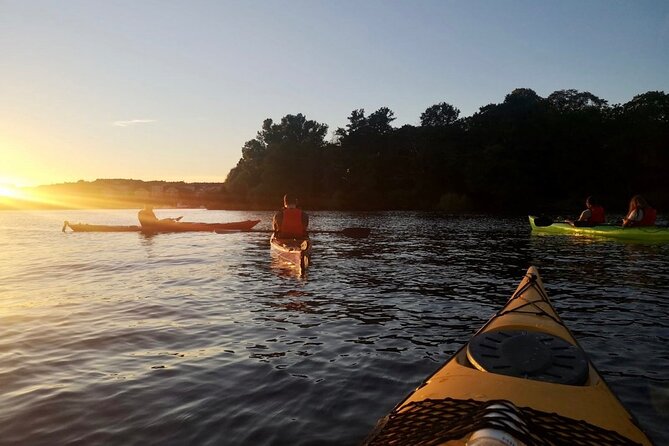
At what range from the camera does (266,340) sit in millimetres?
7359

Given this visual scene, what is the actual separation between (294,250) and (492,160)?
55048 millimetres

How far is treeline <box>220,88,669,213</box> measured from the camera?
6222 centimetres

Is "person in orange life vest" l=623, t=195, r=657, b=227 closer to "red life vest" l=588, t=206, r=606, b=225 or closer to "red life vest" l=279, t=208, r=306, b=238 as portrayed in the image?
"red life vest" l=588, t=206, r=606, b=225

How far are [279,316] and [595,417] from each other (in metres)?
6.52

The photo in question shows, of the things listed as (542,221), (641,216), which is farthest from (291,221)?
(542,221)

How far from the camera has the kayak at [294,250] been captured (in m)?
Answer: 13.8

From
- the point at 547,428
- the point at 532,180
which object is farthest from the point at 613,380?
the point at 532,180

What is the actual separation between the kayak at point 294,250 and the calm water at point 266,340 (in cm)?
50

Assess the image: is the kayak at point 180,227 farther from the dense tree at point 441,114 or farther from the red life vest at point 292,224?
the dense tree at point 441,114

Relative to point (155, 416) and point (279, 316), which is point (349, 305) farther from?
point (155, 416)

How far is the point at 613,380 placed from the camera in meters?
5.54

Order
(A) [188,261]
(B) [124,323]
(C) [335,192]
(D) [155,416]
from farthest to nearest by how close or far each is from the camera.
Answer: (C) [335,192] < (A) [188,261] < (B) [124,323] < (D) [155,416]

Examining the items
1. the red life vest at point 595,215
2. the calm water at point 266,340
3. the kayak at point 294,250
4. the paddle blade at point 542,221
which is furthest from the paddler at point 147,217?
the red life vest at point 595,215

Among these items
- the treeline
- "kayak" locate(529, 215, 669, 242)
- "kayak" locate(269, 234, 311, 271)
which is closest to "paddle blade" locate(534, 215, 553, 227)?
"kayak" locate(529, 215, 669, 242)
